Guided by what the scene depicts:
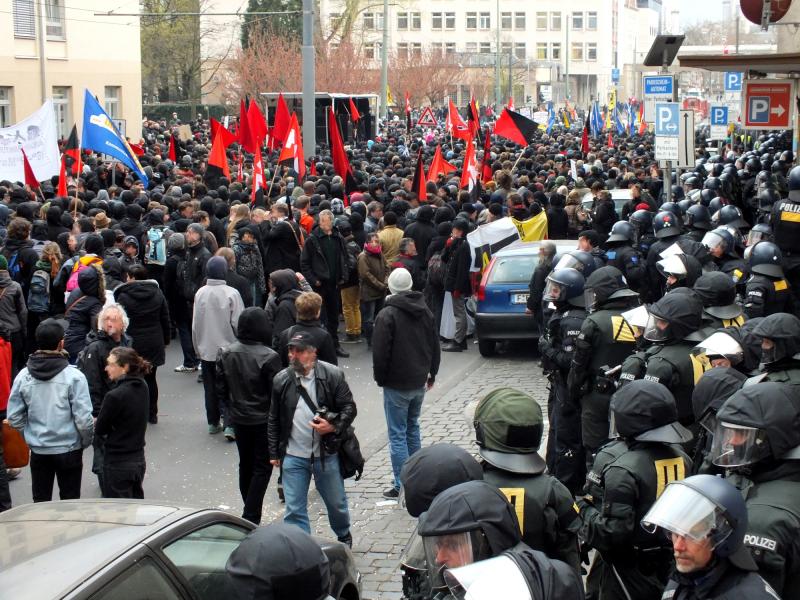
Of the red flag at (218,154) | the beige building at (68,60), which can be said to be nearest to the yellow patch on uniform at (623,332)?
the red flag at (218,154)

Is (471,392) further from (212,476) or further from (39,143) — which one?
(39,143)

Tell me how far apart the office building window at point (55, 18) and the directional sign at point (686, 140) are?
2883 cm

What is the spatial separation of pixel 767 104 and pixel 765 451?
12.3 m

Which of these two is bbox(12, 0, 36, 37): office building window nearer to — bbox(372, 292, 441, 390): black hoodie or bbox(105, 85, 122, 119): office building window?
bbox(105, 85, 122, 119): office building window

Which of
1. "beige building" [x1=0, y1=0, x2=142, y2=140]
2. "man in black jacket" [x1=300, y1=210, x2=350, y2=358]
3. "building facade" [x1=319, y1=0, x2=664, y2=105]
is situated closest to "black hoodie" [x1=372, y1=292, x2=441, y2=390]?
"man in black jacket" [x1=300, y1=210, x2=350, y2=358]

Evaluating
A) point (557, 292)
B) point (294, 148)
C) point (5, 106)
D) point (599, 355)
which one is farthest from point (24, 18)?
point (599, 355)

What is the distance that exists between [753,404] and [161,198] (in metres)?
12.8

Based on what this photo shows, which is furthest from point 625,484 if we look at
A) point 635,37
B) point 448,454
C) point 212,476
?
point 635,37

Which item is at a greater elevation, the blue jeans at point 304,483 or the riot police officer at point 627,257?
the riot police officer at point 627,257

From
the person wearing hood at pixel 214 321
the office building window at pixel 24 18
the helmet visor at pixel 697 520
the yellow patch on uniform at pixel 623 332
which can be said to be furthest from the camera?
the office building window at pixel 24 18

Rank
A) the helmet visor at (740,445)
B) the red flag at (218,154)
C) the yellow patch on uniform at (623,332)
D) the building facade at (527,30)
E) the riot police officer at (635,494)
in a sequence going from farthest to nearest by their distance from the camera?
the building facade at (527,30), the red flag at (218,154), the yellow patch on uniform at (623,332), the riot police officer at (635,494), the helmet visor at (740,445)

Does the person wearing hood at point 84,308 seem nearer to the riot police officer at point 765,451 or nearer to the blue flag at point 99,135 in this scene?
the blue flag at point 99,135

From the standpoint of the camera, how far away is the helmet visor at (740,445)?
4551 mm

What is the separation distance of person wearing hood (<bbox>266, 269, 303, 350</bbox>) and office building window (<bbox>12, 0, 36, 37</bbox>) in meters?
29.6
